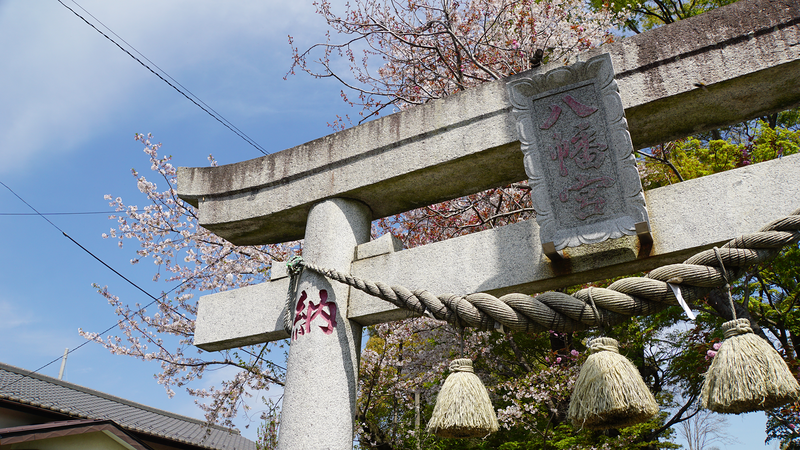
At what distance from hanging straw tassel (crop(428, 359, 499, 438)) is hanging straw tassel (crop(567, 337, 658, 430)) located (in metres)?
0.41

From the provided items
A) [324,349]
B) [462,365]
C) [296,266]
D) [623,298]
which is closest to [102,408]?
[296,266]

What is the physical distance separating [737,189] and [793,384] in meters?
1.18

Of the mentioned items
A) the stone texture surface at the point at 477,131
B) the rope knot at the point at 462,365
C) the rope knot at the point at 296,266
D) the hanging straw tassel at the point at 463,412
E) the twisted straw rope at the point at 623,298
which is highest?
the stone texture surface at the point at 477,131

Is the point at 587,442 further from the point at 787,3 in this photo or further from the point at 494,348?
the point at 787,3

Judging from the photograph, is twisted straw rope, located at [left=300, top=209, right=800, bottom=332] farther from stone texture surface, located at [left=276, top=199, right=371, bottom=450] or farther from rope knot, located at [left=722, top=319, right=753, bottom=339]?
stone texture surface, located at [left=276, top=199, right=371, bottom=450]

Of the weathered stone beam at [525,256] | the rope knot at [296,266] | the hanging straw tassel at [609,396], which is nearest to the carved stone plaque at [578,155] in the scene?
the weathered stone beam at [525,256]

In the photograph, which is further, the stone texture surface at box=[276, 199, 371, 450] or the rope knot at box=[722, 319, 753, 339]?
the stone texture surface at box=[276, 199, 371, 450]

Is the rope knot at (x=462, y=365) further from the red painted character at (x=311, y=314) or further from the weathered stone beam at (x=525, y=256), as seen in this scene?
the red painted character at (x=311, y=314)

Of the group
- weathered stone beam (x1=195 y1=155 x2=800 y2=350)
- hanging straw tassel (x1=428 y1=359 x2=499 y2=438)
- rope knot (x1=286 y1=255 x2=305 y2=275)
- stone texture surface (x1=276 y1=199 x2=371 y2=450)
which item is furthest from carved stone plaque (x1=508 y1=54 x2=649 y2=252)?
rope knot (x1=286 y1=255 x2=305 y2=275)

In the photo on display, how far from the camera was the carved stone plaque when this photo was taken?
2777 millimetres

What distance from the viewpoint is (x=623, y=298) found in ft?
8.36

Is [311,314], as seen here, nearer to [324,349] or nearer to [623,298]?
[324,349]

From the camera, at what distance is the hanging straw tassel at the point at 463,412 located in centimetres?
251

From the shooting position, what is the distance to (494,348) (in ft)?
32.1
